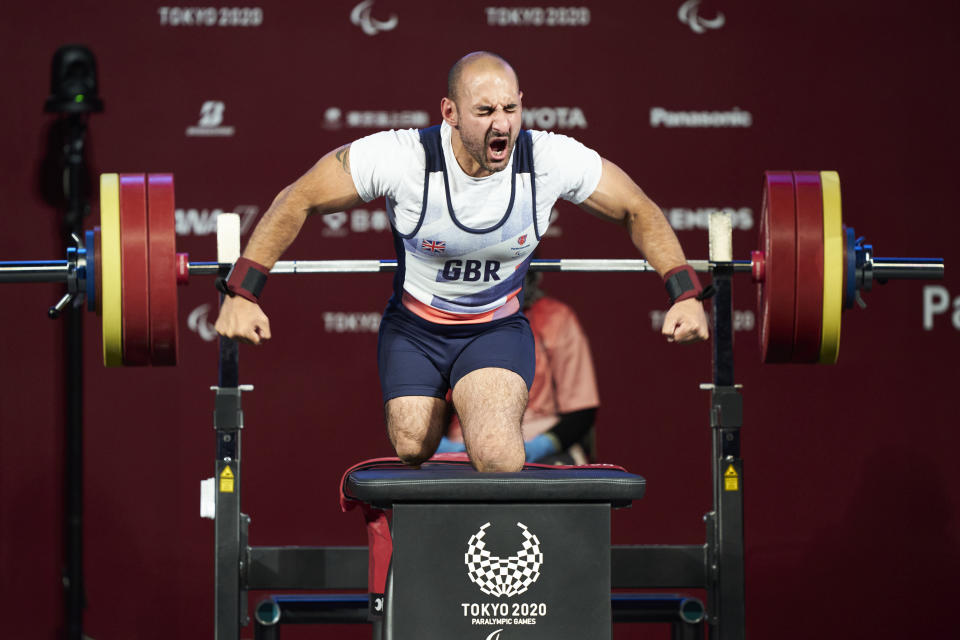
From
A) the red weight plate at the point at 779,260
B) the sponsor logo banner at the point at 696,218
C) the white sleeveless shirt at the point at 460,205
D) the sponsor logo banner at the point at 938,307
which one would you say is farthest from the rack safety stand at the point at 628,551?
the sponsor logo banner at the point at 938,307

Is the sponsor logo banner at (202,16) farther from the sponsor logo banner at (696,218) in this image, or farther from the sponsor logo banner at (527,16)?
the sponsor logo banner at (696,218)

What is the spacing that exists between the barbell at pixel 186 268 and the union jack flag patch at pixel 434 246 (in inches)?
14.8

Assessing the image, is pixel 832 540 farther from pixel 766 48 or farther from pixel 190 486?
pixel 190 486

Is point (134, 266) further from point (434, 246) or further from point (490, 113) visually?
point (490, 113)

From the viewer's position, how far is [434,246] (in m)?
2.85

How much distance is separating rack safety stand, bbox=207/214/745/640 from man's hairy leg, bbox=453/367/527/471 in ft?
1.94

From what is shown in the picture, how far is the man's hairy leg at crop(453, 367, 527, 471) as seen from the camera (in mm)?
2750

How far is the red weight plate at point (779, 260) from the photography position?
309 centimetres

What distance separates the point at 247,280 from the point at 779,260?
1.34 meters

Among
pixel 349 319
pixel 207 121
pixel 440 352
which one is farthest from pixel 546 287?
pixel 440 352

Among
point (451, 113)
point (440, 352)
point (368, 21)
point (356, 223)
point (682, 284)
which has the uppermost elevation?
point (368, 21)

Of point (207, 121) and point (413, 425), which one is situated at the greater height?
point (207, 121)

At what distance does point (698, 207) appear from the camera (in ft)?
16.2

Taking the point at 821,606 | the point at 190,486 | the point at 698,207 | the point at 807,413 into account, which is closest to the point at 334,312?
the point at 190,486
